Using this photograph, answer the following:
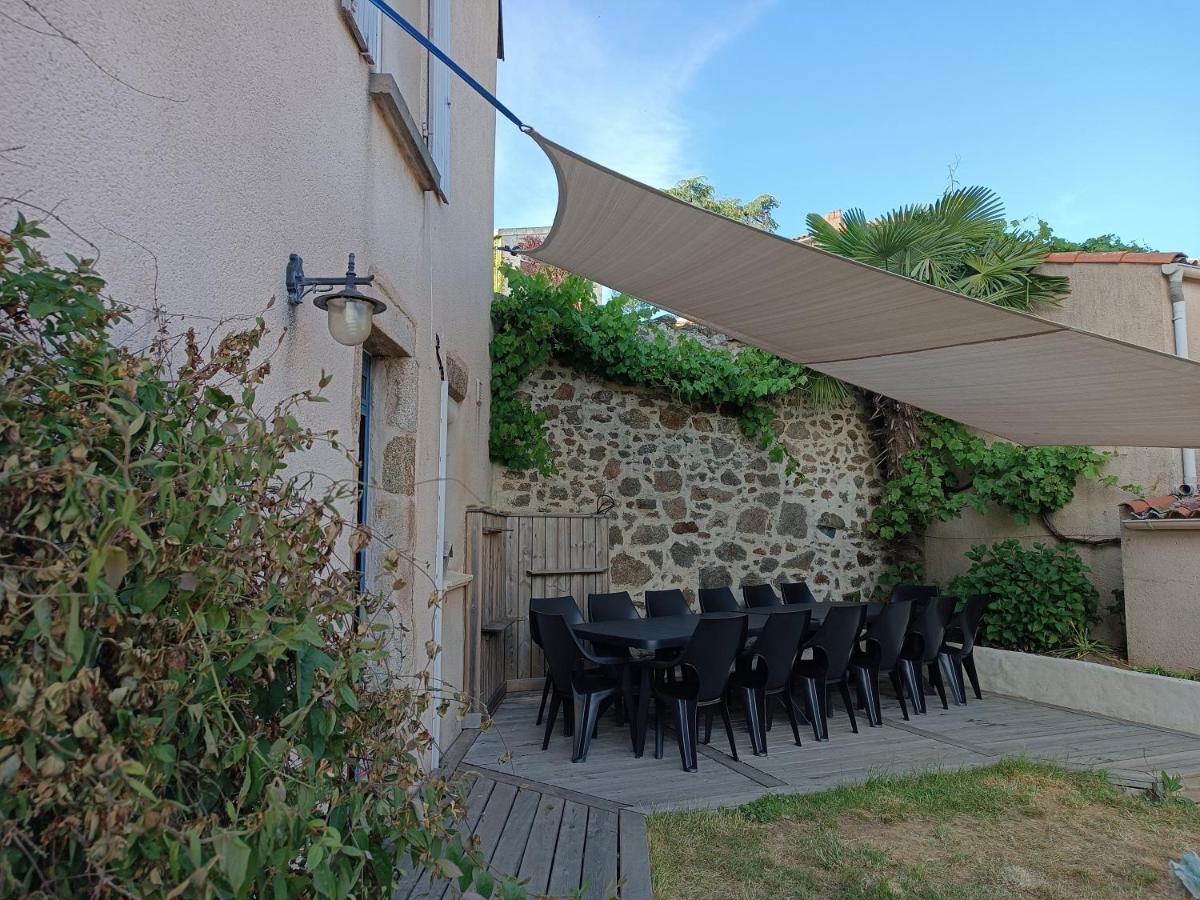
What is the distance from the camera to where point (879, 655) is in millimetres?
5441

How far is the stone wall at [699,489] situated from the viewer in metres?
7.21

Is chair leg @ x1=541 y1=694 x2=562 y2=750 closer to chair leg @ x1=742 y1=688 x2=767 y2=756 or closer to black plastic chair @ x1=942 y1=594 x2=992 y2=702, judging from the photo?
chair leg @ x1=742 y1=688 x2=767 y2=756

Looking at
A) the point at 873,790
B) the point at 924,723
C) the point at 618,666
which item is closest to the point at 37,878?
the point at 873,790

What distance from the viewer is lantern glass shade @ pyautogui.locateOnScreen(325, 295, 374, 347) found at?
83.6 inches

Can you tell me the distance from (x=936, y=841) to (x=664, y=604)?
302 centimetres

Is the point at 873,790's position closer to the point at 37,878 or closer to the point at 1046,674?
the point at 1046,674

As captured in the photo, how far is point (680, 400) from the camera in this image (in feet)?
24.6

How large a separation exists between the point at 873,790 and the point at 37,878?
374cm

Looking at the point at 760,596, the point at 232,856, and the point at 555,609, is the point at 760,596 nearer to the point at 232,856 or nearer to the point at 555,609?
the point at 555,609

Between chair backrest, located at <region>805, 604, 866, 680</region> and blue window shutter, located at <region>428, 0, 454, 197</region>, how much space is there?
3.47m

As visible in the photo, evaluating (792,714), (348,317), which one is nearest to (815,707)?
(792,714)

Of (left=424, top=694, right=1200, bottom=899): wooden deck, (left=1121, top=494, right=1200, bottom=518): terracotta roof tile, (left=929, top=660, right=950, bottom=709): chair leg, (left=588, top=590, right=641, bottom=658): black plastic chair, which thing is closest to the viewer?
(left=424, top=694, right=1200, bottom=899): wooden deck

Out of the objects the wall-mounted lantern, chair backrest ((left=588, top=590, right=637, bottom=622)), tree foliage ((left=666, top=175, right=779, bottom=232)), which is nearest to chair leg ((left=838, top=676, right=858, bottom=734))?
chair backrest ((left=588, top=590, right=637, bottom=622))

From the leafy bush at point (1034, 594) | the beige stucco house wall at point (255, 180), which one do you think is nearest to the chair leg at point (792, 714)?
the beige stucco house wall at point (255, 180)
